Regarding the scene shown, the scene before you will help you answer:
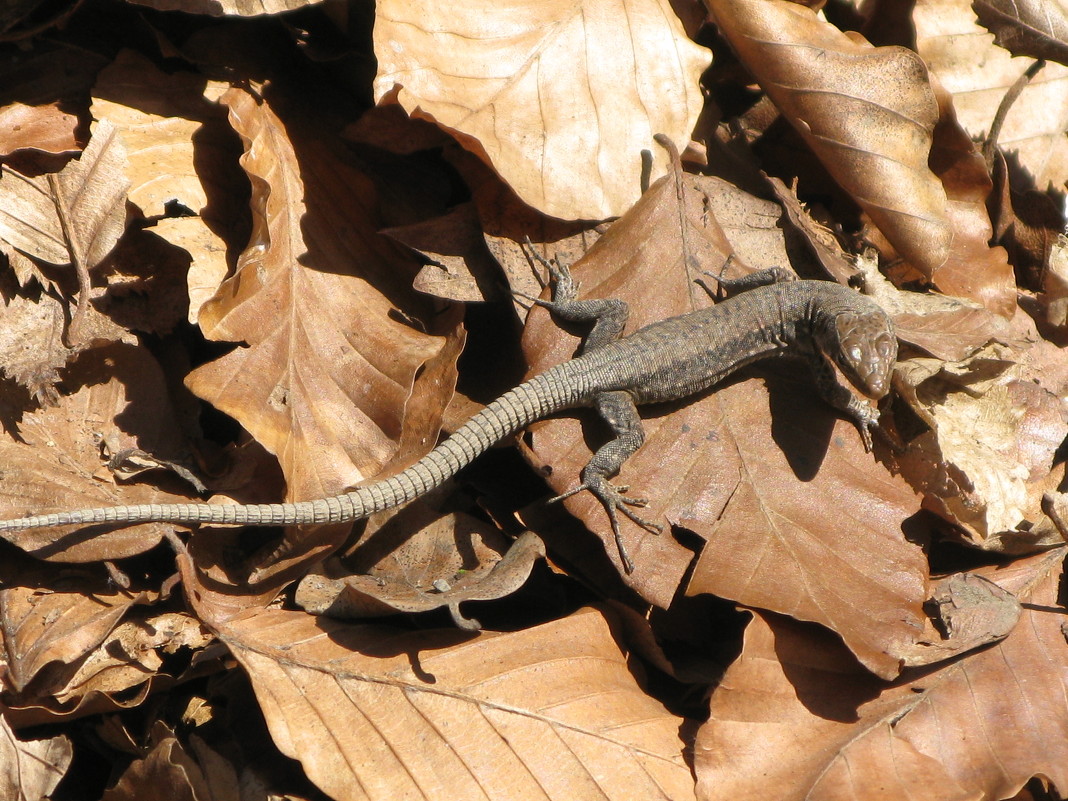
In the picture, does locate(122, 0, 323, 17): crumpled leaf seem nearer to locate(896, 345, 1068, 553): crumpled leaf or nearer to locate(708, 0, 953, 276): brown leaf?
locate(708, 0, 953, 276): brown leaf

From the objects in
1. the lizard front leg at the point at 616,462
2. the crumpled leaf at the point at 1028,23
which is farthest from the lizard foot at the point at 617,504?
the crumpled leaf at the point at 1028,23

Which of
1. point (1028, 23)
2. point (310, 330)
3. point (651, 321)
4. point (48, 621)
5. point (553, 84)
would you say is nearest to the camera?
point (48, 621)

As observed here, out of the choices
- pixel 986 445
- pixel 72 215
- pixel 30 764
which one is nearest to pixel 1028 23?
pixel 986 445

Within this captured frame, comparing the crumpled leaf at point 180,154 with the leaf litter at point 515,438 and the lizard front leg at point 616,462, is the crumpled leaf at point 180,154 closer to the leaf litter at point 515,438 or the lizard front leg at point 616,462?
the leaf litter at point 515,438

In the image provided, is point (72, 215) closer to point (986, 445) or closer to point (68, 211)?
point (68, 211)

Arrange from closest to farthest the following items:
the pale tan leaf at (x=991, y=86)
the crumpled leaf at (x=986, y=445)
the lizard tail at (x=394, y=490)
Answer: the lizard tail at (x=394, y=490) < the crumpled leaf at (x=986, y=445) < the pale tan leaf at (x=991, y=86)
